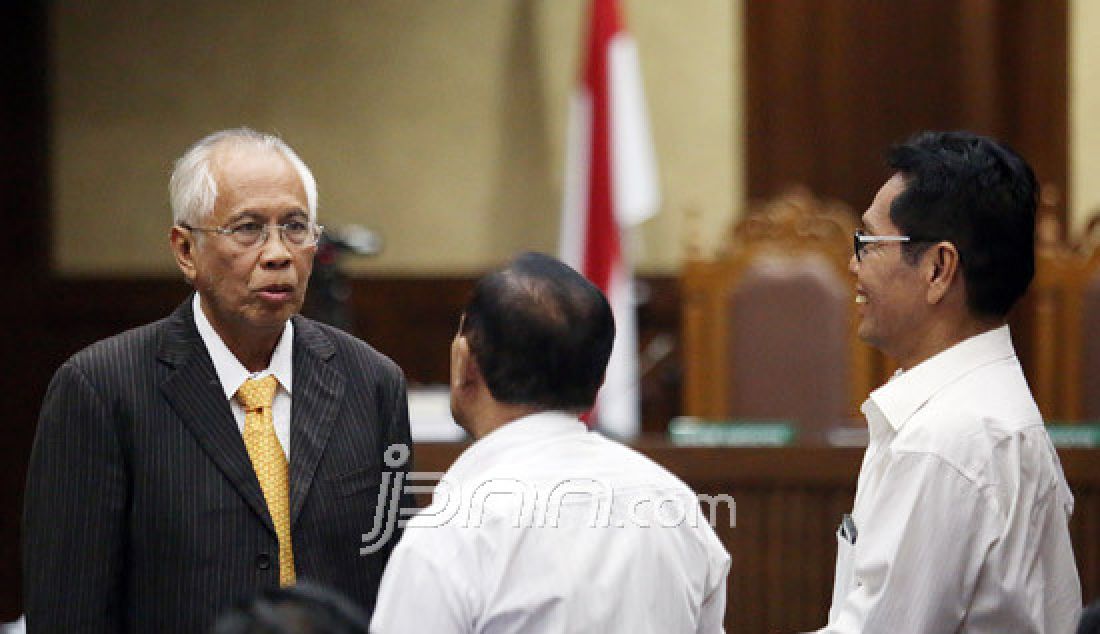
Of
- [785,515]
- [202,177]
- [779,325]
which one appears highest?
[202,177]

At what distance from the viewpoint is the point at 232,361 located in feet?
7.23

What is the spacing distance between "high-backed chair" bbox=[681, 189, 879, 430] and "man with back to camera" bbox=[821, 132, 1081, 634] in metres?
3.28

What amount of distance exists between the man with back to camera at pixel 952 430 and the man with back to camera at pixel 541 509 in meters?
0.26

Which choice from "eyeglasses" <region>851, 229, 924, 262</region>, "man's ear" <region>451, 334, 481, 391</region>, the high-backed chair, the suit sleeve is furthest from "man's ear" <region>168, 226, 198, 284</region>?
the high-backed chair

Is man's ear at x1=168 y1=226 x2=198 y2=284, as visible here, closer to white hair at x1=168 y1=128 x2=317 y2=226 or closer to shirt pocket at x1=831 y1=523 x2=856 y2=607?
white hair at x1=168 y1=128 x2=317 y2=226

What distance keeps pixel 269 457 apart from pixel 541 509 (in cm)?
52

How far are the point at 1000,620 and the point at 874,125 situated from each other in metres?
5.06

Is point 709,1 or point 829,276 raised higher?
point 709,1

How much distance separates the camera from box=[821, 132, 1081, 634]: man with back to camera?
1.94m

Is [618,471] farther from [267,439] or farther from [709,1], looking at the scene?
[709,1]

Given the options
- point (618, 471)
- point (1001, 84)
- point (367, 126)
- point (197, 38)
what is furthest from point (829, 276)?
point (618, 471)

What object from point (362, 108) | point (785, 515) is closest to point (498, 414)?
point (785, 515)

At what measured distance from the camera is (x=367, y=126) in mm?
7199

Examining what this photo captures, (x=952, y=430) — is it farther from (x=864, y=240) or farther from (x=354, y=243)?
(x=354, y=243)
